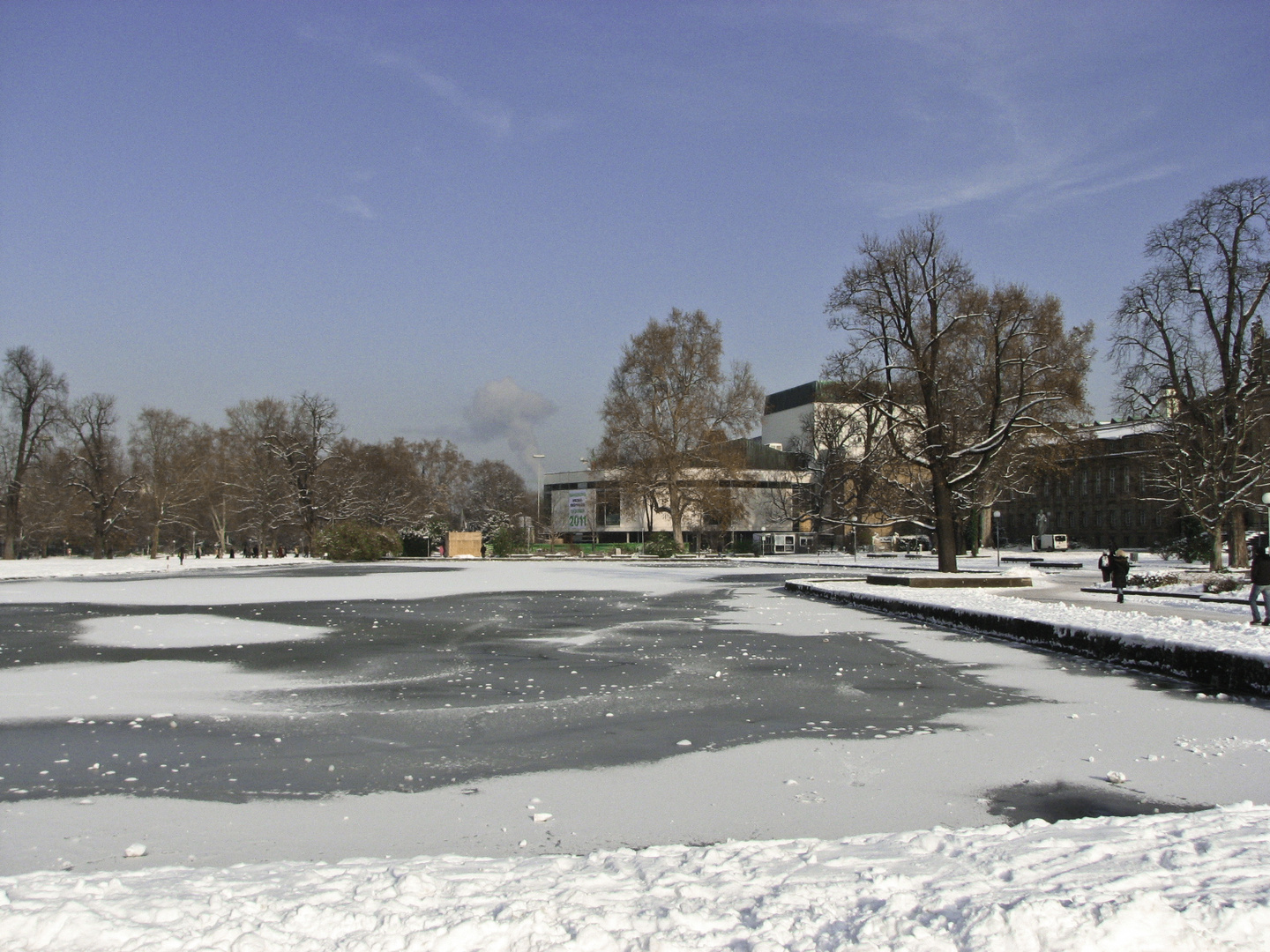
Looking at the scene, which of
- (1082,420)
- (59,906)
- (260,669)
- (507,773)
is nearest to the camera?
(59,906)

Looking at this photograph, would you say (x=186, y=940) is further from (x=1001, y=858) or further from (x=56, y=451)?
(x=56, y=451)

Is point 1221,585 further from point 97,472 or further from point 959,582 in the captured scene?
point 97,472

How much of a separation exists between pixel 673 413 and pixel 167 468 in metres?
43.2

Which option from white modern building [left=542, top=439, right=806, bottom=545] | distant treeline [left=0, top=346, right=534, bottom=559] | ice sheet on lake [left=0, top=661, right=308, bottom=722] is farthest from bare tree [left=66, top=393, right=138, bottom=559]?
ice sheet on lake [left=0, top=661, right=308, bottom=722]

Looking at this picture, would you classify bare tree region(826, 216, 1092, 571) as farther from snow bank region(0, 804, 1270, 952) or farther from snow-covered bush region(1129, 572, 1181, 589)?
snow bank region(0, 804, 1270, 952)

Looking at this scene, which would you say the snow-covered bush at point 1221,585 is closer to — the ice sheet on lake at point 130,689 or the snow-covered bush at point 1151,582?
the snow-covered bush at point 1151,582

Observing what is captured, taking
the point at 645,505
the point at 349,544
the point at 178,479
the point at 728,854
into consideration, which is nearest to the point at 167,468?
the point at 178,479

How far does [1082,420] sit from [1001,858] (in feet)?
165

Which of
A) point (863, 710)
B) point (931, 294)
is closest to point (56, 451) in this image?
point (931, 294)

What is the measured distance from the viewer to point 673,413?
199 ft

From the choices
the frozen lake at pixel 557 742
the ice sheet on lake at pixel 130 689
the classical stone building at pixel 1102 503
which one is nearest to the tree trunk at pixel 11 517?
the frozen lake at pixel 557 742

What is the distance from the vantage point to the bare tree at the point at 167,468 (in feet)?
247

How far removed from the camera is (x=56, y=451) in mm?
73438

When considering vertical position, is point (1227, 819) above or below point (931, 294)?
below
